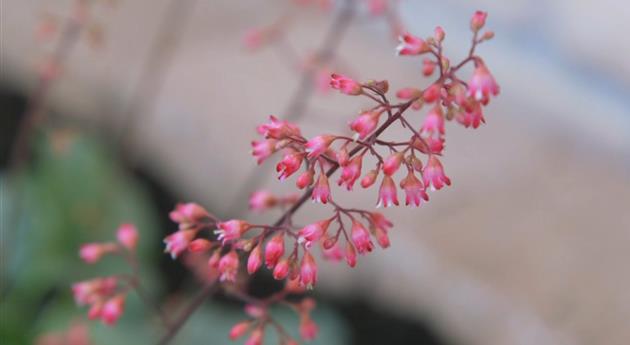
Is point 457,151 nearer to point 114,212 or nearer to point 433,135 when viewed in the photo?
point 114,212

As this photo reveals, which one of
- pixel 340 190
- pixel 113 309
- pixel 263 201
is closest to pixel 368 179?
pixel 263 201

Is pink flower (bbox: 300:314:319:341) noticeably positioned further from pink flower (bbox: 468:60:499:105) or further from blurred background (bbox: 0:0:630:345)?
blurred background (bbox: 0:0:630:345)

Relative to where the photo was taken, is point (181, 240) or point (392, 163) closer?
point (392, 163)

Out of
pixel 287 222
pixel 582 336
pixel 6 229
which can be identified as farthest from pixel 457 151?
pixel 287 222

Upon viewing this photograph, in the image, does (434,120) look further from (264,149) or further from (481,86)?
(264,149)

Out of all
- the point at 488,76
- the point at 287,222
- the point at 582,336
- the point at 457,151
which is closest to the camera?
the point at 488,76

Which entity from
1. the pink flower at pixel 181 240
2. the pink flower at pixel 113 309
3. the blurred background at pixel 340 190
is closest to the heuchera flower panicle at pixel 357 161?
the pink flower at pixel 181 240

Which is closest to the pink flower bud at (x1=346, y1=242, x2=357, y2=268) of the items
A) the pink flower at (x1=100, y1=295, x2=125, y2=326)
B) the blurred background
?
the pink flower at (x1=100, y1=295, x2=125, y2=326)
